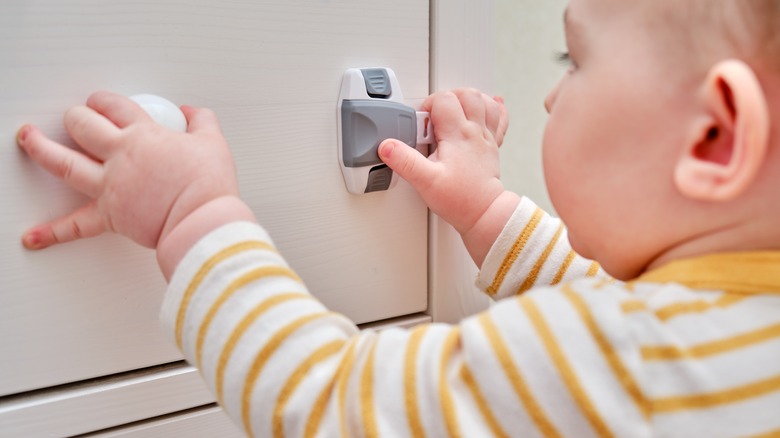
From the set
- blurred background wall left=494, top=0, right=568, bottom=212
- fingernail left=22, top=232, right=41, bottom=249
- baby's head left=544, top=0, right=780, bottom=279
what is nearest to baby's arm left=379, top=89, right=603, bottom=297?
baby's head left=544, top=0, right=780, bottom=279

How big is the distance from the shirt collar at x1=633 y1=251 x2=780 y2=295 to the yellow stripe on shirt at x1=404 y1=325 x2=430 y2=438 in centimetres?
13

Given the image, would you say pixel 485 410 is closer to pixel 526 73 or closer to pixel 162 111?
pixel 162 111

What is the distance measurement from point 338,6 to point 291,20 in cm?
4

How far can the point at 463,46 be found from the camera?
52 cm

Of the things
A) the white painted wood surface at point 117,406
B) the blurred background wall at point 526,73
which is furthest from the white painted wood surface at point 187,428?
the blurred background wall at point 526,73

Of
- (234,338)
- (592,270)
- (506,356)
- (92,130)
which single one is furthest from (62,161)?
(592,270)

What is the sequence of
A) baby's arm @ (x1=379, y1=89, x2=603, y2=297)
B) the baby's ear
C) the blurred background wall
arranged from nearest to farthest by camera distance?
the baby's ear
baby's arm @ (x1=379, y1=89, x2=603, y2=297)
the blurred background wall

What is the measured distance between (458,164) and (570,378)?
23 cm

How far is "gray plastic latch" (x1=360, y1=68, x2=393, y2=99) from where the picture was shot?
18.2 inches

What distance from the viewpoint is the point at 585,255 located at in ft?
1.30

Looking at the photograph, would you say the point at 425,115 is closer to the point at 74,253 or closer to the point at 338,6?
the point at 338,6

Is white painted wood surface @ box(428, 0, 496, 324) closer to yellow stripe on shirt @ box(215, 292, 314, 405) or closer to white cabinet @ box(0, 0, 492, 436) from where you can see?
white cabinet @ box(0, 0, 492, 436)

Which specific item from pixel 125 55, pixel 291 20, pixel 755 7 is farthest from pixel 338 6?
pixel 755 7

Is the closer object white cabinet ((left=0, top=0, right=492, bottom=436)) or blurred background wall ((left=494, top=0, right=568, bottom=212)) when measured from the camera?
white cabinet ((left=0, top=0, right=492, bottom=436))
